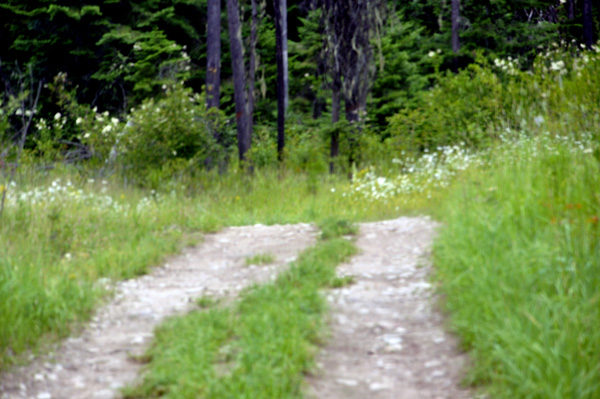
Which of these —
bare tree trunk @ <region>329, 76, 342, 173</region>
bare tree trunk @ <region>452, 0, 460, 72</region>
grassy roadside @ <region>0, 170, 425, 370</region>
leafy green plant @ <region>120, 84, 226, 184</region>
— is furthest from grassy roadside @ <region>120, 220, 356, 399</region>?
bare tree trunk @ <region>452, 0, 460, 72</region>

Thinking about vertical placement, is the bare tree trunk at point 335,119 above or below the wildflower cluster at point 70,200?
above

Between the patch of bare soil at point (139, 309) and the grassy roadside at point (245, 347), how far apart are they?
265 millimetres

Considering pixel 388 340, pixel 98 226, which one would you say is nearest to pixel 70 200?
pixel 98 226

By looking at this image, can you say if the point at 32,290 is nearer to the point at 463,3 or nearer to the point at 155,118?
the point at 155,118

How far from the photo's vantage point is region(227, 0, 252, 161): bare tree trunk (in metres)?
14.0

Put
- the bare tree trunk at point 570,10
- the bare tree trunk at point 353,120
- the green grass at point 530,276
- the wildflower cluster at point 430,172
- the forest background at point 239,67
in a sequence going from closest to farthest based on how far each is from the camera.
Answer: the green grass at point 530,276, the wildflower cluster at point 430,172, the forest background at point 239,67, the bare tree trunk at point 353,120, the bare tree trunk at point 570,10

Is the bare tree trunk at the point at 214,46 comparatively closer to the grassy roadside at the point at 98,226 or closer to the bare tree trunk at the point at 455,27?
the grassy roadside at the point at 98,226

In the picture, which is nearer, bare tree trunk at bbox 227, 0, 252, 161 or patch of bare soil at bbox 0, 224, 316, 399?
patch of bare soil at bbox 0, 224, 316, 399

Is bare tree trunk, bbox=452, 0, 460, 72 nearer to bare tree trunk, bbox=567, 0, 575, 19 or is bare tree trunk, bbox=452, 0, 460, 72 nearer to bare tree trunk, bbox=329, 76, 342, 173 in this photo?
bare tree trunk, bbox=329, 76, 342, 173

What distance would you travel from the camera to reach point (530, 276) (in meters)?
4.08

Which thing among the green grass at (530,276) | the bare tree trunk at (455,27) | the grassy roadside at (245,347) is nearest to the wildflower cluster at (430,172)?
the green grass at (530,276)

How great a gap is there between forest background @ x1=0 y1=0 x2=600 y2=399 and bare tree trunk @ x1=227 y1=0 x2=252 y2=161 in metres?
0.05

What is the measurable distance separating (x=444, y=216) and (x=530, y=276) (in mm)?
3047

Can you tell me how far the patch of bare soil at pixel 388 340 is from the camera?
3.78 meters
